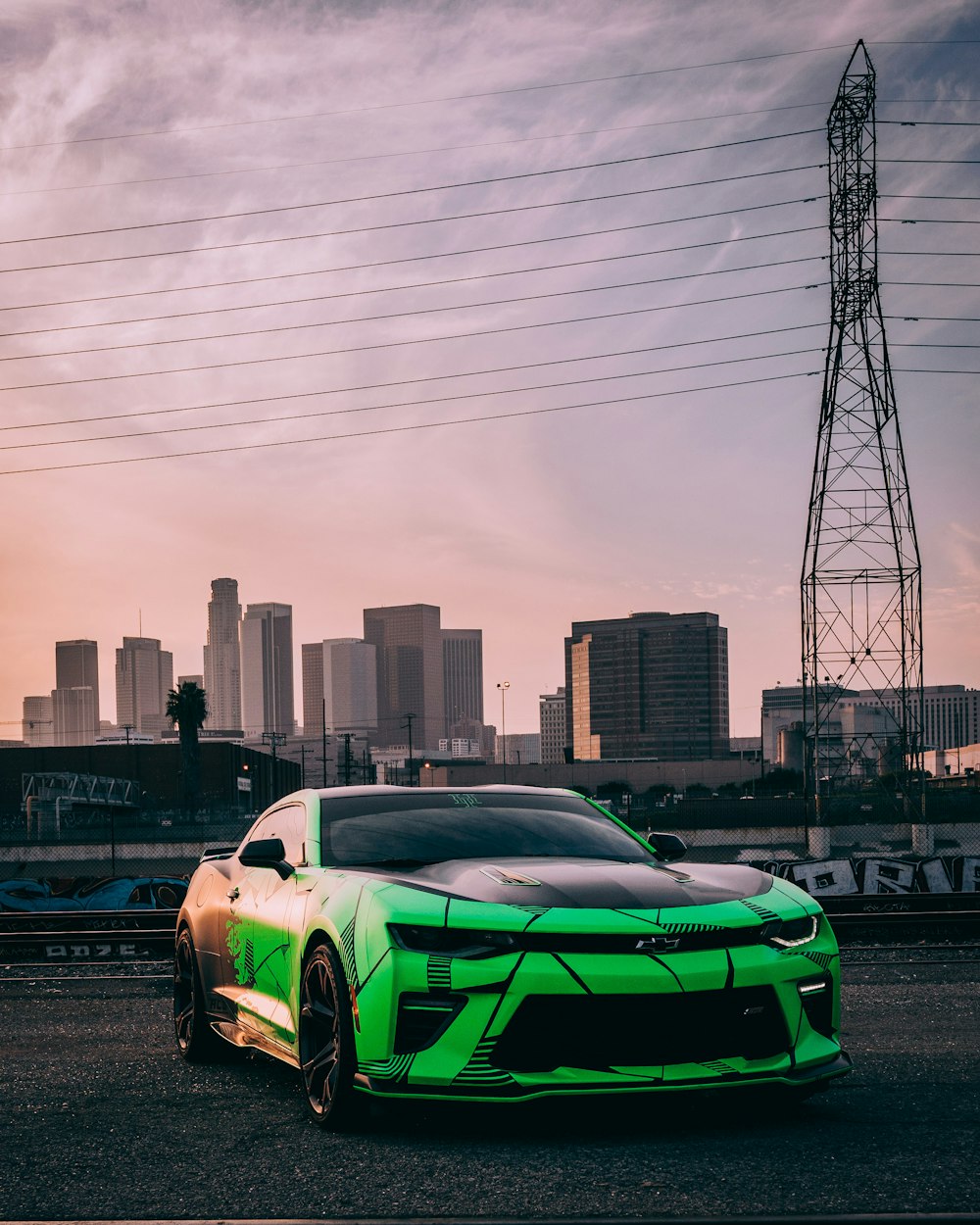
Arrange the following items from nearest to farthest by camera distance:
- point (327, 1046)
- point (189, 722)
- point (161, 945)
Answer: point (327, 1046)
point (161, 945)
point (189, 722)

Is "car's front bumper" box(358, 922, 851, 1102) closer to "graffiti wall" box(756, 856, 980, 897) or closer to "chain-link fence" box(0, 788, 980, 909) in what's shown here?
"graffiti wall" box(756, 856, 980, 897)

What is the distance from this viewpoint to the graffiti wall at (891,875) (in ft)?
76.7

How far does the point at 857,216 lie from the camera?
50.4 meters

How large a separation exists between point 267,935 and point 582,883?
5.70ft

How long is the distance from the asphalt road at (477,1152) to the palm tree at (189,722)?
292ft

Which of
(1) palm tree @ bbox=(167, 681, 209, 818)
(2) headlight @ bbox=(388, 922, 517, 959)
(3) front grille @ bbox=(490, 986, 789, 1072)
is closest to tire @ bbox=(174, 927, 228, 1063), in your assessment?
(2) headlight @ bbox=(388, 922, 517, 959)

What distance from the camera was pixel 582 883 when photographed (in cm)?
525

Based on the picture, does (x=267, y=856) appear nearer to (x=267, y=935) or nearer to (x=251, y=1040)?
(x=267, y=935)

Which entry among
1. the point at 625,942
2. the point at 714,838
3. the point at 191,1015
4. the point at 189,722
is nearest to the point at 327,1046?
the point at 625,942

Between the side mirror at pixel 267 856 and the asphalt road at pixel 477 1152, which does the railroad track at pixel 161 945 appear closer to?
the asphalt road at pixel 477 1152

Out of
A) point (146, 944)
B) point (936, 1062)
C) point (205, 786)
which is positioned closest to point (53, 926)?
point (146, 944)

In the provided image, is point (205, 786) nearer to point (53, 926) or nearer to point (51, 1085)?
point (53, 926)

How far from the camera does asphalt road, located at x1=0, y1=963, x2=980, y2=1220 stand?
13.8ft

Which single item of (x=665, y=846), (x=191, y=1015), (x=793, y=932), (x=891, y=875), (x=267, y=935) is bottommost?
(x=891, y=875)
